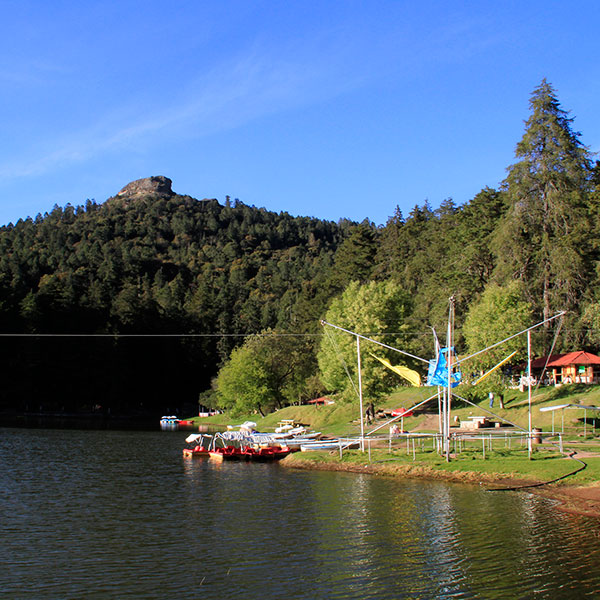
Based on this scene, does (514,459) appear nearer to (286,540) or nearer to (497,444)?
(497,444)

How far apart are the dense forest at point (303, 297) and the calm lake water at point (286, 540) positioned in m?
34.8

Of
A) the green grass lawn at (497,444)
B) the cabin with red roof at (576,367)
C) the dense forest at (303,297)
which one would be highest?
the dense forest at (303,297)

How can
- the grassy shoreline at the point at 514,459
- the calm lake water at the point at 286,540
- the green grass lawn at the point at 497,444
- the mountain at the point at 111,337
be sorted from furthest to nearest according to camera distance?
1. the mountain at the point at 111,337
2. the green grass lawn at the point at 497,444
3. the grassy shoreline at the point at 514,459
4. the calm lake water at the point at 286,540

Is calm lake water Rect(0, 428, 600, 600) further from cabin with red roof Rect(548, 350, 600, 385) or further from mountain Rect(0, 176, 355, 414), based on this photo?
mountain Rect(0, 176, 355, 414)

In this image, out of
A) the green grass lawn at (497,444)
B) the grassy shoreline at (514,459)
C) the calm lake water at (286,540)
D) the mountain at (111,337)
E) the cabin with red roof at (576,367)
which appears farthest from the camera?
the mountain at (111,337)

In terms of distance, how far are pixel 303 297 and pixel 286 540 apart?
110490mm

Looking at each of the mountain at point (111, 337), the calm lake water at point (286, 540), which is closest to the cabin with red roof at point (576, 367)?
the calm lake water at point (286, 540)

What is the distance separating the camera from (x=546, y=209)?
6575cm

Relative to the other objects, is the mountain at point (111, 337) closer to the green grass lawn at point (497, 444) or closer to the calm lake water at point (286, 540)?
the green grass lawn at point (497, 444)

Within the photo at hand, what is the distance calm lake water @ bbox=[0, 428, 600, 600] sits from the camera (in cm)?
1684

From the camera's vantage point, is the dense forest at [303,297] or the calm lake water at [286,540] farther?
the dense forest at [303,297]

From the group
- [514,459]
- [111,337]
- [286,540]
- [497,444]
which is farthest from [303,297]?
[286,540]

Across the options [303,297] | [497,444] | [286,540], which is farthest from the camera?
[303,297]

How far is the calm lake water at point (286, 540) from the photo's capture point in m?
16.8
